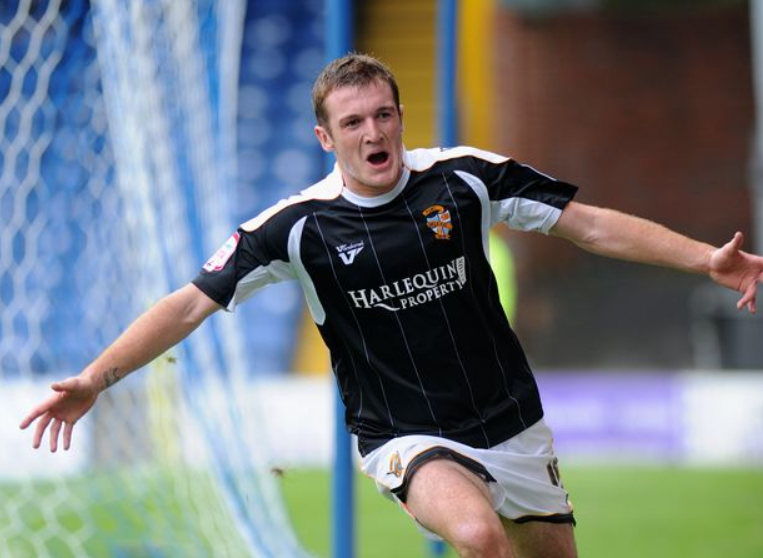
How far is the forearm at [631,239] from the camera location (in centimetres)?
418

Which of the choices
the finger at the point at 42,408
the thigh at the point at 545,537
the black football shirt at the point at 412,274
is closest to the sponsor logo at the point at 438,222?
the black football shirt at the point at 412,274

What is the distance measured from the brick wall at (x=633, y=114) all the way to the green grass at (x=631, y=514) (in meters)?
11.6

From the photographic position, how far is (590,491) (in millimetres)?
9609

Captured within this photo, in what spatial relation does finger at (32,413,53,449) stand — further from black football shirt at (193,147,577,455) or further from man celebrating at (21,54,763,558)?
black football shirt at (193,147,577,455)

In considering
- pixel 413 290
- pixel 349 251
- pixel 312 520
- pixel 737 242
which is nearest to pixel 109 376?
pixel 349 251

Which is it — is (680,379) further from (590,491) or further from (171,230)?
(171,230)

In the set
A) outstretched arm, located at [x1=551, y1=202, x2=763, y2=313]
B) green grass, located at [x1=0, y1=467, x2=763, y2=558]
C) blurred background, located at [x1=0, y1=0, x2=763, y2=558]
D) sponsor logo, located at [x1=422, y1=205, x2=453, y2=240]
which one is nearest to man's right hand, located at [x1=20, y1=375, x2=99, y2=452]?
blurred background, located at [x1=0, y1=0, x2=763, y2=558]

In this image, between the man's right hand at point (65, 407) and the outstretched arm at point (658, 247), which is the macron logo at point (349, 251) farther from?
the man's right hand at point (65, 407)

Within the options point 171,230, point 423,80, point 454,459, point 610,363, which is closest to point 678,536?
point 171,230

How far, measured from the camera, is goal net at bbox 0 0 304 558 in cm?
660

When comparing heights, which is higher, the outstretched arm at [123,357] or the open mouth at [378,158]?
the open mouth at [378,158]

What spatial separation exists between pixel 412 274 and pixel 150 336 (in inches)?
33.2

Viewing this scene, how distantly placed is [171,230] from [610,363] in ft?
43.0

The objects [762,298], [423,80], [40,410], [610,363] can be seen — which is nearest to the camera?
[40,410]
